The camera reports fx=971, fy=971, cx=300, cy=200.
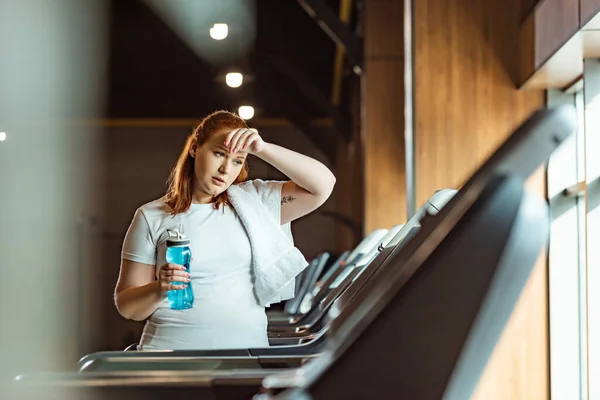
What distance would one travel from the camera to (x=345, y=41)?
312 inches

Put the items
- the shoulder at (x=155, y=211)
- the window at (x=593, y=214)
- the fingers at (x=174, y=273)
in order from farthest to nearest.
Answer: the window at (x=593, y=214) → the shoulder at (x=155, y=211) → the fingers at (x=174, y=273)

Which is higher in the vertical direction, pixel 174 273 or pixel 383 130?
pixel 383 130

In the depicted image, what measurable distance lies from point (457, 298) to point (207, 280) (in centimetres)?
112

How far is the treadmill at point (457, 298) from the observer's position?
3.56 ft

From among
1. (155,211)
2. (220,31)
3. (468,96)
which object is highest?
(220,31)

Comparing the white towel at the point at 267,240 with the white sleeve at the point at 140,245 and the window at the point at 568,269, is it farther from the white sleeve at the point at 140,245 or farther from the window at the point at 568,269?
the window at the point at 568,269

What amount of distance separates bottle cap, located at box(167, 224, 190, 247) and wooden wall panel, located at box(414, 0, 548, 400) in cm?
264

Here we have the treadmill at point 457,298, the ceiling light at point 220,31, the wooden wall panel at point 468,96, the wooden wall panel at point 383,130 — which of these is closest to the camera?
the treadmill at point 457,298

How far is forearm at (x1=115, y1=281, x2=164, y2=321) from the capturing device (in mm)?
2045

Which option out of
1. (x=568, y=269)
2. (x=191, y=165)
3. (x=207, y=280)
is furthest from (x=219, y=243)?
(x=568, y=269)

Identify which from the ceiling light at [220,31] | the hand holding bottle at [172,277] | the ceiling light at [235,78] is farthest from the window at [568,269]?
the ceiling light at [220,31]

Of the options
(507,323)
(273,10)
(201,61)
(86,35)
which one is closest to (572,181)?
(507,323)

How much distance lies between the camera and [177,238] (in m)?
2.05

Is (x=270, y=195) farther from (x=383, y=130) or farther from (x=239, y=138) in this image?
(x=383, y=130)
